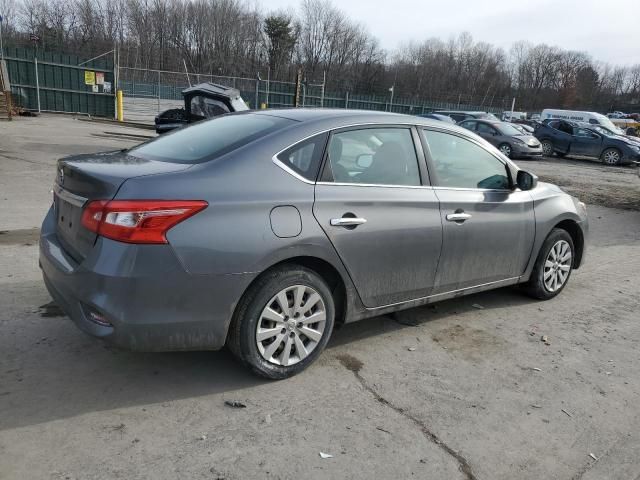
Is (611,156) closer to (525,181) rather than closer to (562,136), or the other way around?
(562,136)

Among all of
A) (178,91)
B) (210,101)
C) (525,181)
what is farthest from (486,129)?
(178,91)

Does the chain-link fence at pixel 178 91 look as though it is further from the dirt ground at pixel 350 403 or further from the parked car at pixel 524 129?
the dirt ground at pixel 350 403

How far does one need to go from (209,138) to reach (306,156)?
70 centimetres

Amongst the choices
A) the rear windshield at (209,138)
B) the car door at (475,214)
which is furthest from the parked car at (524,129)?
the rear windshield at (209,138)

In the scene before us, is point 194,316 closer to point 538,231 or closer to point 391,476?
point 391,476

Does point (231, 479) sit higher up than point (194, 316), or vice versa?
point (194, 316)

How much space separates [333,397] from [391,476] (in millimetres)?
719

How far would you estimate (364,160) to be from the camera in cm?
361

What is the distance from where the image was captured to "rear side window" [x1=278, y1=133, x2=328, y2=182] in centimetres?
323

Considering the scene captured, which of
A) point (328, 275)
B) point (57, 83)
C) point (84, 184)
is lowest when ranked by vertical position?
point (328, 275)

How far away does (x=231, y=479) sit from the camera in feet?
7.94

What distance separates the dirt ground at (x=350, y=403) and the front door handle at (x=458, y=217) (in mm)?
928

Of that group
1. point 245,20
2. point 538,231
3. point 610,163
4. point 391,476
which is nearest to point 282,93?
point 610,163

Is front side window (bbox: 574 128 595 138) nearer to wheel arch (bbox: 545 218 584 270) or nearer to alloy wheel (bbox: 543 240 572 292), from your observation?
wheel arch (bbox: 545 218 584 270)
